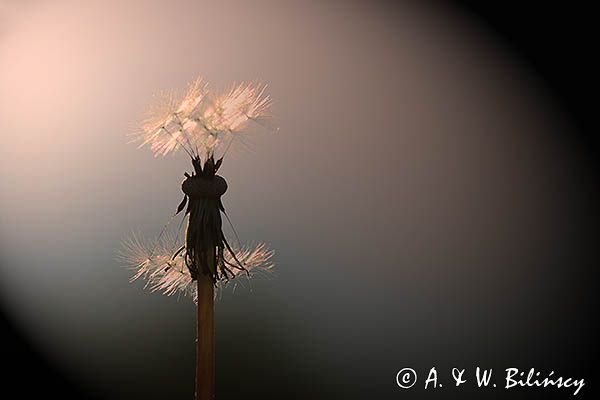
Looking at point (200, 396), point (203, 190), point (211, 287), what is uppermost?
point (203, 190)

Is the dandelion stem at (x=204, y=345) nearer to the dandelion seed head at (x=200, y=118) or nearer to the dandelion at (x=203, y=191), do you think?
the dandelion at (x=203, y=191)

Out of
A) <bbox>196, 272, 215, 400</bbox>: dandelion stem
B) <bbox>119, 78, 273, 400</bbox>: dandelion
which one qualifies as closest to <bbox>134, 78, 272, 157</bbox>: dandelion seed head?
<bbox>119, 78, 273, 400</bbox>: dandelion

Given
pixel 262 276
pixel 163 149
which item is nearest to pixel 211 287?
pixel 163 149

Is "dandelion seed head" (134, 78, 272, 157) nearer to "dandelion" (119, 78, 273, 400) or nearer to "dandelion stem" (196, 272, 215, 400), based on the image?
"dandelion" (119, 78, 273, 400)

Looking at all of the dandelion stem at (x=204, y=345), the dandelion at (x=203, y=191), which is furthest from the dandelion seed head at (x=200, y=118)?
the dandelion stem at (x=204, y=345)

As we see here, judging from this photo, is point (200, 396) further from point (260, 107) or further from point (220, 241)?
point (260, 107)

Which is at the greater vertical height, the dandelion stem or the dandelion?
the dandelion

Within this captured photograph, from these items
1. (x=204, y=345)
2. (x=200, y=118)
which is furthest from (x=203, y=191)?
(x=204, y=345)

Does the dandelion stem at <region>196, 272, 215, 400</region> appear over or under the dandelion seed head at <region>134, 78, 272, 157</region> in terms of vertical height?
under
